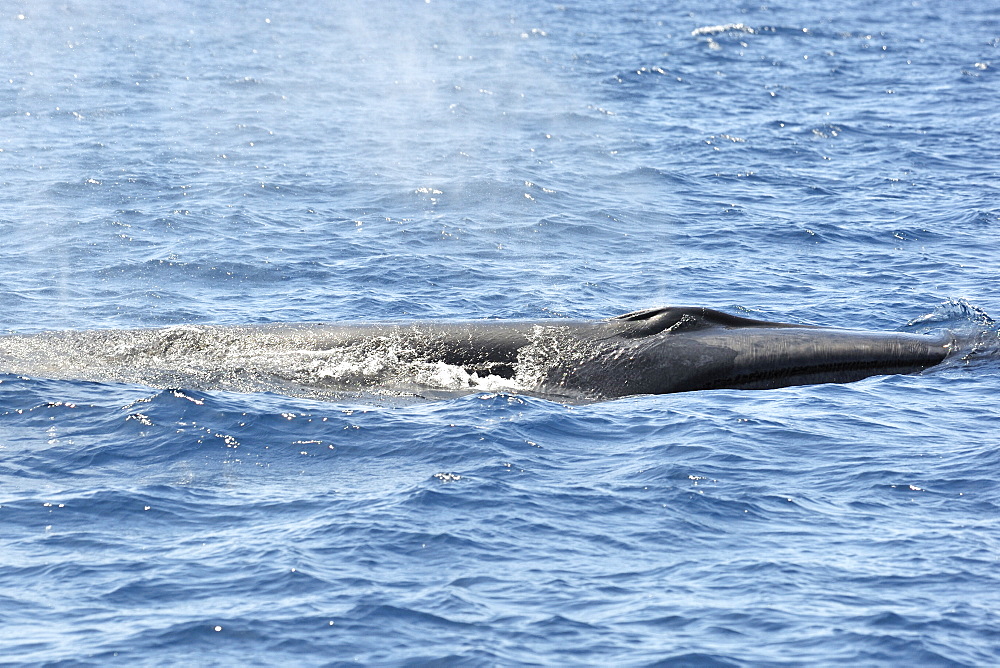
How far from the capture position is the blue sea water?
10.2 m

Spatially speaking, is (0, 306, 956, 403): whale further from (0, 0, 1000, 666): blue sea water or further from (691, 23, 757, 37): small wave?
(691, 23, 757, 37): small wave

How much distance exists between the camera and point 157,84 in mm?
43375

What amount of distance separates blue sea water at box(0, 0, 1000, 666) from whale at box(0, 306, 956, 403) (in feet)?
1.52

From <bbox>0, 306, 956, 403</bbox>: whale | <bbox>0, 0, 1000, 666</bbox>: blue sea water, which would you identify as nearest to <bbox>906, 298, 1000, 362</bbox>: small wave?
<bbox>0, 0, 1000, 666</bbox>: blue sea water

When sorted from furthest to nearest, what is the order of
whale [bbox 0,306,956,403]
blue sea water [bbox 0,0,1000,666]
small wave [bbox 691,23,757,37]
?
small wave [bbox 691,23,757,37], whale [bbox 0,306,956,403], blue sea water [bbox 0,0,1000,666]

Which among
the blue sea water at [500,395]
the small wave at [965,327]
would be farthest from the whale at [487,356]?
the small wave at [965,327]

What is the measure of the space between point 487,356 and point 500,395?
946 mm

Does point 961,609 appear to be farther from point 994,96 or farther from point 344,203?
point 994,96

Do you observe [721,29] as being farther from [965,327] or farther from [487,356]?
[487,356]

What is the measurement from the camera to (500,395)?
15.2 m

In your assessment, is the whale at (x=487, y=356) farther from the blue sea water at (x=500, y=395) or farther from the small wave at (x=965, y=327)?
the small wave at (x=965, y=327)

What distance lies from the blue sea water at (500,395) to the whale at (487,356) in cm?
46

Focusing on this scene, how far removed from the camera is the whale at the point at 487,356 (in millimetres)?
15695

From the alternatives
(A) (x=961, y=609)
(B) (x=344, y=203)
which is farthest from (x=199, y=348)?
(B) (x=344, y=203)
